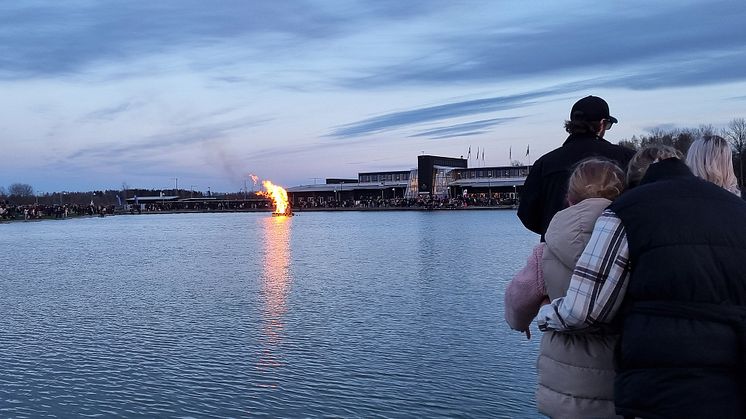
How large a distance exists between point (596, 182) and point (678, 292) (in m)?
0.86

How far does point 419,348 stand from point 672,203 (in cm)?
919

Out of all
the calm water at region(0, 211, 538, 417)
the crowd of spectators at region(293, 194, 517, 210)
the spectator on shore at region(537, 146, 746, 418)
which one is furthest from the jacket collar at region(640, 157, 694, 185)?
the crowd of spectators at region(293, 194, 517, 210)

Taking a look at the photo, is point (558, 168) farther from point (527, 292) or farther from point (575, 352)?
point (575, 352)

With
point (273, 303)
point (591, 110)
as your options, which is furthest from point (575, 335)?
point (273, 303)

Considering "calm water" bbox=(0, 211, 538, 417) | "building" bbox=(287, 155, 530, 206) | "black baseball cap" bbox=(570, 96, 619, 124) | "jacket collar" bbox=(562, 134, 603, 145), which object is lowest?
"calm water" bbox=(0, 211, 538, 417)

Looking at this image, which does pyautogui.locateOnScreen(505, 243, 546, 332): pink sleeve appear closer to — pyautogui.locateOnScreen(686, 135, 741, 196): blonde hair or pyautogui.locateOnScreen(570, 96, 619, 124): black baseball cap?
pyautogui.locateOnScreen(686, 135, 741, 196): blonde hair

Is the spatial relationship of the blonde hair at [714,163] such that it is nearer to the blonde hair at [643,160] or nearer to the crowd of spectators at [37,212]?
the blonde hair at [643,160]

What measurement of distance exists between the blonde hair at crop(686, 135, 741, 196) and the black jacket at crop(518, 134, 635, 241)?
0.86 meters

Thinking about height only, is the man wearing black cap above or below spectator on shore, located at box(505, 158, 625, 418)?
above

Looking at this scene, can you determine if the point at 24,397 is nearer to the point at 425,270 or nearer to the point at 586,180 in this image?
the point at 586,180

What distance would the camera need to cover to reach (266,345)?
12.6 metres

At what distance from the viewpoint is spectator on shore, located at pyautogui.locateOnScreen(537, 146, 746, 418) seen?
310cm

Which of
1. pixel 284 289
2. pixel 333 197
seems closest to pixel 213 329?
pixel 284 289

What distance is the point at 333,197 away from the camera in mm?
175250
